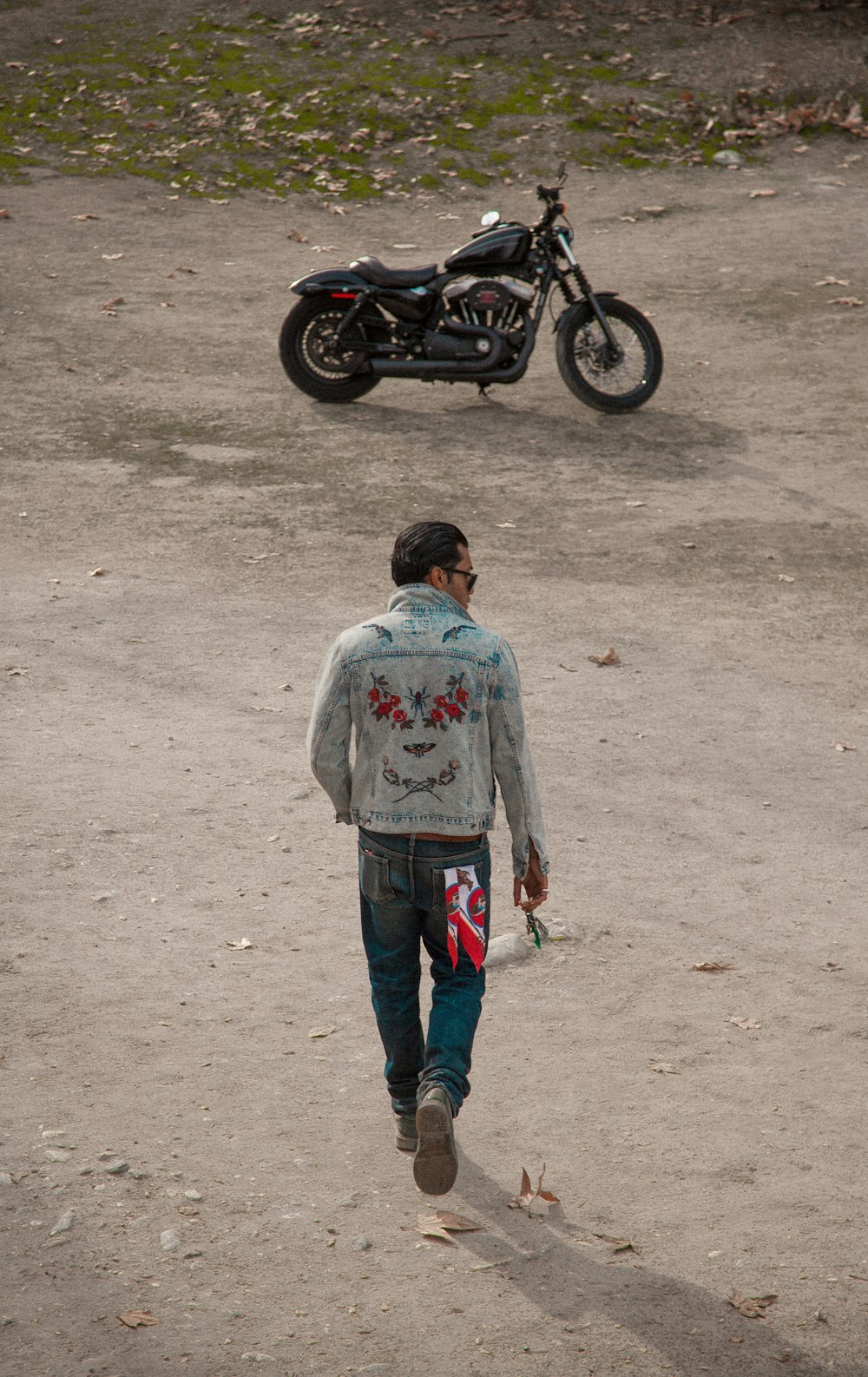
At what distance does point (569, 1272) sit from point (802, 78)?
2071 centimetres

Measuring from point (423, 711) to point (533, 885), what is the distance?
640 mm

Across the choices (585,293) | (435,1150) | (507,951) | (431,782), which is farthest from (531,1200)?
(585,293)

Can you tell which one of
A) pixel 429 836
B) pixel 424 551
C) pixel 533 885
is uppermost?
pixel 424 551

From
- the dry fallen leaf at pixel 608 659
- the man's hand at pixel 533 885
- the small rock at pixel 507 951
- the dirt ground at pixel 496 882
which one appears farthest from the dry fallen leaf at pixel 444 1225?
the dry fallen leaf at pixel 608 659

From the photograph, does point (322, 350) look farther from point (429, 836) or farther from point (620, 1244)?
point (620, 1244)

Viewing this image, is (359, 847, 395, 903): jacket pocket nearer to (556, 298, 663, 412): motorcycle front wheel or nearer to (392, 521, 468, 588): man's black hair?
(392, 521, 468, 588): man's black hair

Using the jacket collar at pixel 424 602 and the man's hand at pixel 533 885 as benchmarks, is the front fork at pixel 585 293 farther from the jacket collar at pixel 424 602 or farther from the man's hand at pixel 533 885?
the man's hand at pixel 533 885

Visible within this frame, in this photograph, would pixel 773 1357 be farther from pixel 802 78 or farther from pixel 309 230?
pixel 802 78

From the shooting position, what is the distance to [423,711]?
3.84 m

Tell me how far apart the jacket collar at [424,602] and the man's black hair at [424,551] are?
41 mm

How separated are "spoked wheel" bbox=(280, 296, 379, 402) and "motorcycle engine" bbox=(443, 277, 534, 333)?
2.79 feet

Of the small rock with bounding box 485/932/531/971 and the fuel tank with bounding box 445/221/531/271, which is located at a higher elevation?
the fuel tank with bounding box 445/221/531/271

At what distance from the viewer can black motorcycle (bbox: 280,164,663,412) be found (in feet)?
39.2

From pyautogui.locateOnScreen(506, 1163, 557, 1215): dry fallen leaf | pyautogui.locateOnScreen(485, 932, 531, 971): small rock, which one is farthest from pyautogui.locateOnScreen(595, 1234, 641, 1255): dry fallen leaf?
pyautogui.locateOnScreen(485, 932, 531, 971): small rock
